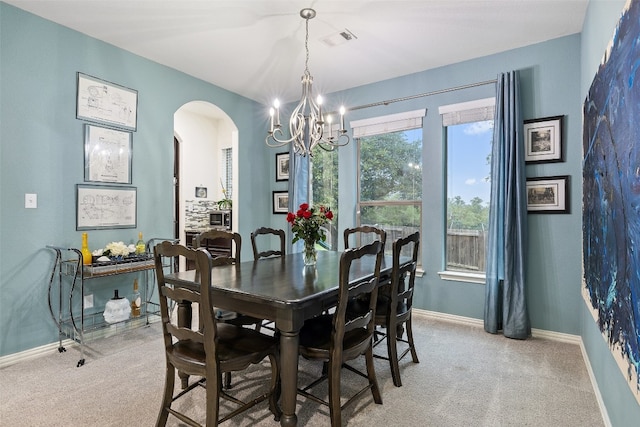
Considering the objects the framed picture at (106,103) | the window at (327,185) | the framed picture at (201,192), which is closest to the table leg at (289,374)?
the framed picture at (106,103)

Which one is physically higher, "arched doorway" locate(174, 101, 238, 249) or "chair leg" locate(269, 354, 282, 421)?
"arched doorway" locate(174, 101, 238, 249)

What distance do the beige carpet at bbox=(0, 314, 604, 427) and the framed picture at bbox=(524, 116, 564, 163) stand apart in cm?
168

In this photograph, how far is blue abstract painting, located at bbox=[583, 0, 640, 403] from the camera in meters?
1.26

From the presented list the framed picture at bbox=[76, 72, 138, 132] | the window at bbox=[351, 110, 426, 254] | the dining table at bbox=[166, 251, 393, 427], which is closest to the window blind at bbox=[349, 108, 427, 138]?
the window at bbox=[351, 110, 426, 254]

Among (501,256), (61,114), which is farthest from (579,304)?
(61,114)

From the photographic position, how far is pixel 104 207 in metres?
3.33

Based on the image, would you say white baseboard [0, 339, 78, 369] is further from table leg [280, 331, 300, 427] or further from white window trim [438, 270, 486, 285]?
white window trim [438, 270, 486, 285]

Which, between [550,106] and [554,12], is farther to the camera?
[550,106]

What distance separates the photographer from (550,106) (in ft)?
10.7

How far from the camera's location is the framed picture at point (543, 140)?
10.5 ft

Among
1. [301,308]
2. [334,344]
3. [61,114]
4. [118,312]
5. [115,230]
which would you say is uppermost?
[61,114]

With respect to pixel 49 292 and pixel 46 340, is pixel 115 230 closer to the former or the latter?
pixel 49 292

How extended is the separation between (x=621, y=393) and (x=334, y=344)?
1329 millimetres

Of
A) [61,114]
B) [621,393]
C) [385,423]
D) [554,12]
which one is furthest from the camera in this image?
[61,114]
